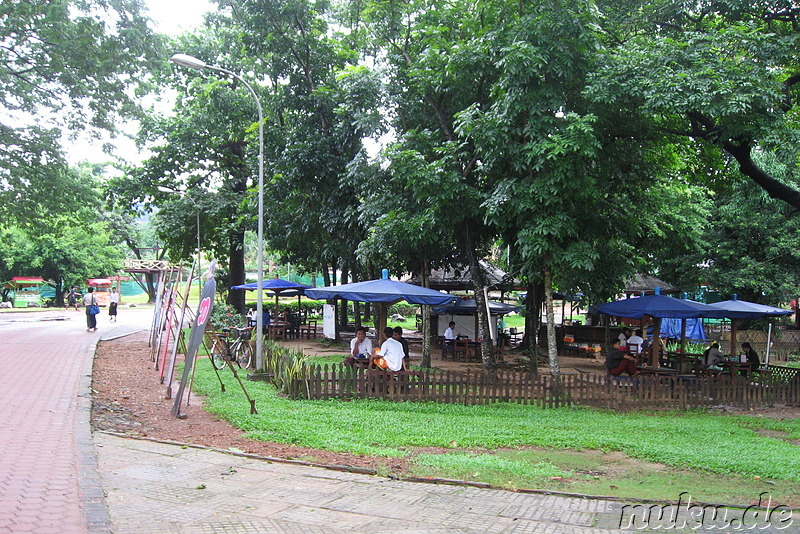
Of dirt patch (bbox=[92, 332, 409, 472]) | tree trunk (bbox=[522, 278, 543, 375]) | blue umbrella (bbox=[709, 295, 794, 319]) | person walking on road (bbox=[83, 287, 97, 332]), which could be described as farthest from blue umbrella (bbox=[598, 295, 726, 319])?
person walking on road (bbox=[83, 287, 97, 332])

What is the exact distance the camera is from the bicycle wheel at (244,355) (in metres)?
16.5

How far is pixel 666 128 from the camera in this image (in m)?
13.9

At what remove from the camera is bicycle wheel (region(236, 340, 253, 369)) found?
16.5 meters

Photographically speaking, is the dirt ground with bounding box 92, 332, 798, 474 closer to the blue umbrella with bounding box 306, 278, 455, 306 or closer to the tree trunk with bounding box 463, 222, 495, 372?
the blue umbrella with bounding box 306, 278, 455, 306

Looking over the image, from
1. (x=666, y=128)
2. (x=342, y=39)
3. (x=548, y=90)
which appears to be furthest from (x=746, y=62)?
(x=342, y=39)

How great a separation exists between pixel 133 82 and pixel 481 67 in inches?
564

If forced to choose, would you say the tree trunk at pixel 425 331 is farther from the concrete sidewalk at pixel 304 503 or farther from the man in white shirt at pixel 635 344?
the concrete sidewalk at pixel 304 503

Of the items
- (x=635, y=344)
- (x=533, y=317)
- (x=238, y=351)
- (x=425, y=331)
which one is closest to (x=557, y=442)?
(x=425, y=331)

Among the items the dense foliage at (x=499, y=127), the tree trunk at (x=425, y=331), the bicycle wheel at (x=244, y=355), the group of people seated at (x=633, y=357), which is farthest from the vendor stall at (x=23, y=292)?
the group of people seated at (x=633, y=357)

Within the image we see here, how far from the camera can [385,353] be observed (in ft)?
40.9

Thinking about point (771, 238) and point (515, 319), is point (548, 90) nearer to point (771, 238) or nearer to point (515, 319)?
point (771, 238)

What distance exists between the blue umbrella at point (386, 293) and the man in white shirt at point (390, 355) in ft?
2.49

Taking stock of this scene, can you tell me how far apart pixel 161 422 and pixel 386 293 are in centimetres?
503

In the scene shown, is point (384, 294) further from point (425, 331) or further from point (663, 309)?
point (663, 309)
